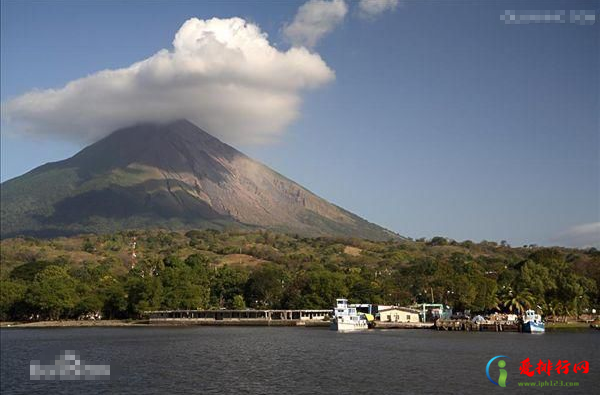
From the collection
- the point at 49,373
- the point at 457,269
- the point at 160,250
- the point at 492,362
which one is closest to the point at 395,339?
the point at 492,362

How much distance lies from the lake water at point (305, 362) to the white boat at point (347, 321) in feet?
41.6

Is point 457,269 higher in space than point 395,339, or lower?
higher

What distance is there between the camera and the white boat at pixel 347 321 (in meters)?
89.4

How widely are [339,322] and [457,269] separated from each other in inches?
1516

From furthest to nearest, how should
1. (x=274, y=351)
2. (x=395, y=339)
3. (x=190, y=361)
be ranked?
(x=395, y=339), (x=274, y=351), (x=190, y=361)

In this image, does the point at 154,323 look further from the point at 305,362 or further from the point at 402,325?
the point at 305,362

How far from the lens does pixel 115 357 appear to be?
54594 millimetres

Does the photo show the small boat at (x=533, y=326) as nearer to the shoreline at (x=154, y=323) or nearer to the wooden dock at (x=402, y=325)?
the wooden dock at (x=402, y=325)

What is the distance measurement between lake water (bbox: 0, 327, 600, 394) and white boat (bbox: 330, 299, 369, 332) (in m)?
12.7

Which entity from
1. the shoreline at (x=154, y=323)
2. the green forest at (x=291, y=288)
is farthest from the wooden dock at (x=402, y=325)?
the green forest at (x=291, y=288)

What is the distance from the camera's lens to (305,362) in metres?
49.7

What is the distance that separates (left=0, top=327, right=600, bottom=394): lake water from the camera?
38.2 m

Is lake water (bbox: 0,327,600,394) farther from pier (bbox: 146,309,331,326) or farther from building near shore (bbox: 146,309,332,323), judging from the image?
building near shore (bbox: 146,309,332,323)

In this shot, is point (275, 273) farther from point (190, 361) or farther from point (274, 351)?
point (190, 361)
